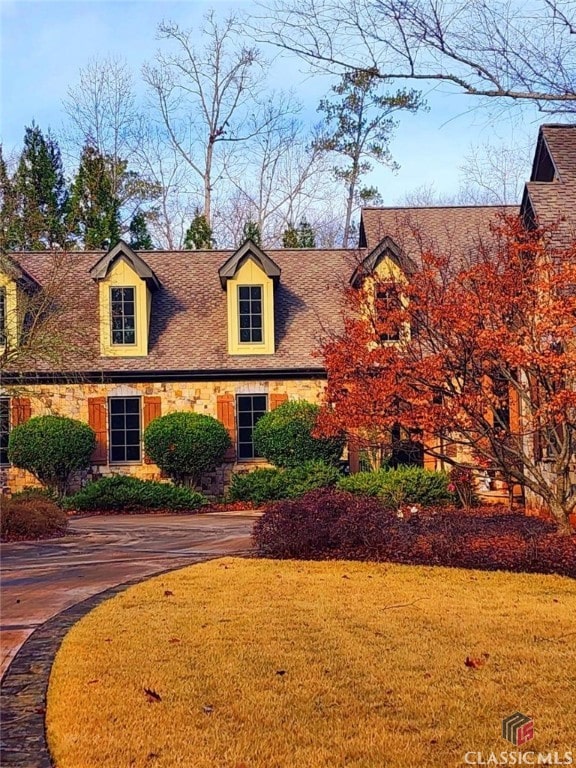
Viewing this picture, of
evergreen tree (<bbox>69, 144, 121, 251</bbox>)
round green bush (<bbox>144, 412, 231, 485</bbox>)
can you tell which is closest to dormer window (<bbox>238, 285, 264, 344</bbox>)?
round green bush (<bbox>144, 412, 231, 485</bbox>)

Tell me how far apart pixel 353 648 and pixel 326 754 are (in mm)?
2095

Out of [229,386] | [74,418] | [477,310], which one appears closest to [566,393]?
[477,310]

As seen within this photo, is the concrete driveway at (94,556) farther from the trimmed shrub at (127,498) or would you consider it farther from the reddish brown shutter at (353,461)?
the reddish brown shutter at (353,461)

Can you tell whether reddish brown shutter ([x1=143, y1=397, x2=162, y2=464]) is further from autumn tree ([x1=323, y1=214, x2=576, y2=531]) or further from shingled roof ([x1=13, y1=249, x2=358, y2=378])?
autumn tree ([x1=323, y1=214, x2=576, y2=531])

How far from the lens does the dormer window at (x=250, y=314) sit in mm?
20984

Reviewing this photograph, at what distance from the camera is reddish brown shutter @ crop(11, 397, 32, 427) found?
65.0 ft

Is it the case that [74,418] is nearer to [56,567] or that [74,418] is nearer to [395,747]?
[56,567]

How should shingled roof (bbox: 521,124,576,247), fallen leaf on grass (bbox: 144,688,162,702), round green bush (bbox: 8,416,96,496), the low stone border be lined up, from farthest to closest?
round green bush (bbox: 8,416,96,496), shingled roof (bbox: 521,124,576,247), fallen leaf on grass (bbox: 144,688,162,702), the low stone border

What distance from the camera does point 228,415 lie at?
799 inches

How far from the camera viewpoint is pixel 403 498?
16.3 meters

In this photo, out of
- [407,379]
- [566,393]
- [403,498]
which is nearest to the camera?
[566,393]

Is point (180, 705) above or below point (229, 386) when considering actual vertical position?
below

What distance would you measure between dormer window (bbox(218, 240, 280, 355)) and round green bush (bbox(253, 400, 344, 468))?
2.21m

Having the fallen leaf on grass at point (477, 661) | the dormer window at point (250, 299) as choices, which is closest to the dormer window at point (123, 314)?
the dormer window at point (250, 299)
